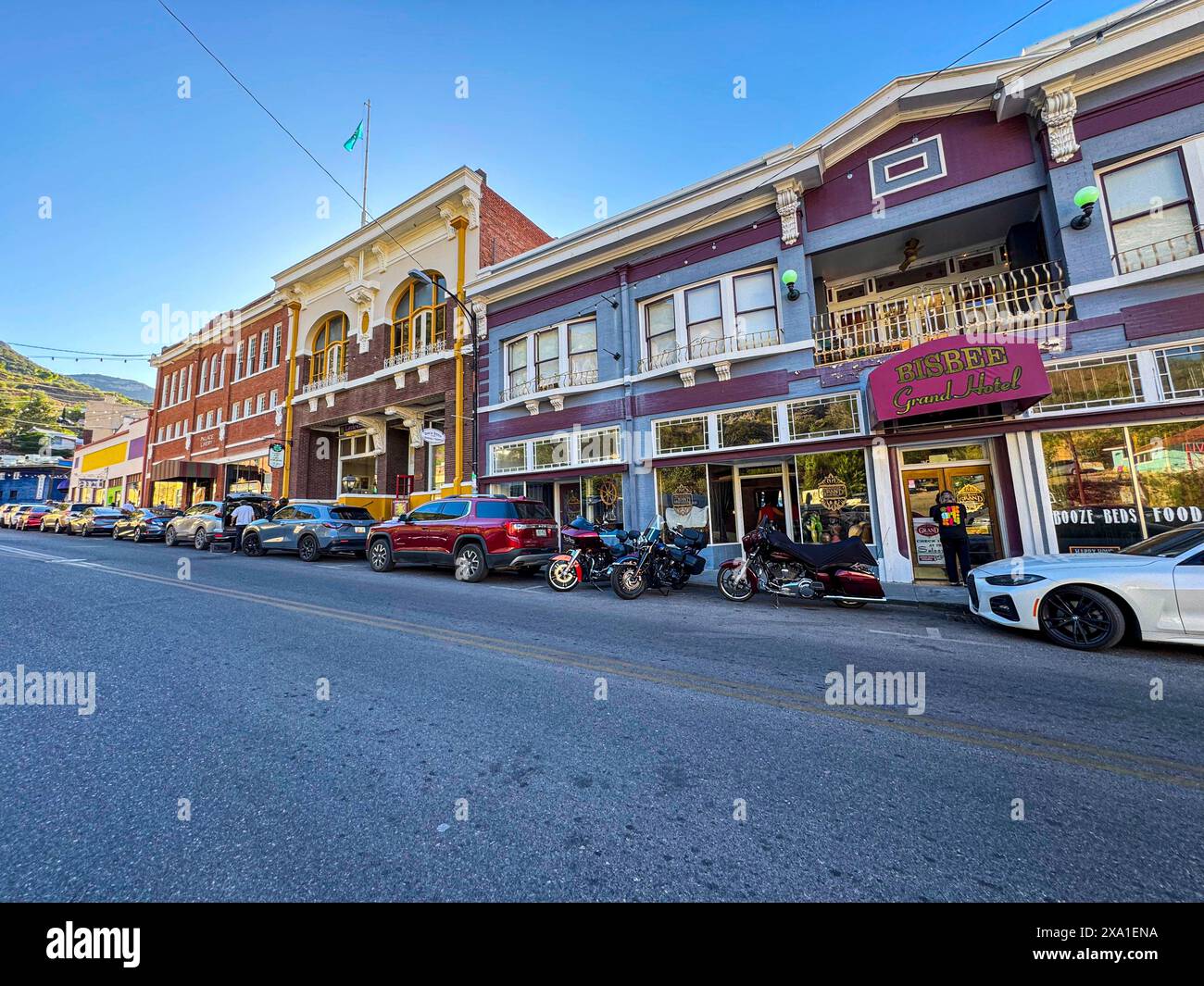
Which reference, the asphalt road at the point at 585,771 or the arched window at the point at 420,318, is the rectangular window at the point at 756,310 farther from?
the arched window at the point at 420,318

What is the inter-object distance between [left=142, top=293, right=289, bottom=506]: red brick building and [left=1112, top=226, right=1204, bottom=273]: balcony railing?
2850 cm

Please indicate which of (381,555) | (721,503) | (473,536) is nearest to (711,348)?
(721,503)

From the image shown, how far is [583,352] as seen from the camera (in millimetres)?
15359

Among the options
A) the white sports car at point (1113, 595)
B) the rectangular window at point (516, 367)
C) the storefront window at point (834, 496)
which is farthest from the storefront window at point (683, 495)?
the white sports car at point (1113, 595)

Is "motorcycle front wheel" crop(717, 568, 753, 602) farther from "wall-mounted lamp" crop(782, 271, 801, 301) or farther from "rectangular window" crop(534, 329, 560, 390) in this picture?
"rectangular window" crop(534, 329, 560, 390)

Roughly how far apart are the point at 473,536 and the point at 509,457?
596 cm

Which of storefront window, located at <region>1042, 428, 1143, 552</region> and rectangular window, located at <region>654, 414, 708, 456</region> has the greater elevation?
rectangular window, located at <region>654, 414, 708, 456</region>

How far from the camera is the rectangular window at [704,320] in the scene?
12.9 m

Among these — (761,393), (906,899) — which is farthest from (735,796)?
(761,393)

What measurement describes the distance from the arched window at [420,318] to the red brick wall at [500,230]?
2.19 meters

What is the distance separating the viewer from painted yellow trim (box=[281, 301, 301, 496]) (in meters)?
23.7

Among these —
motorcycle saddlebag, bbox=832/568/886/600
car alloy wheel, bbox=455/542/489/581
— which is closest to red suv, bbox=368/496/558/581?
car alloy wheel, bbox=455/542/489/581

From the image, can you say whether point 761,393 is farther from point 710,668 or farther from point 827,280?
point 710,668
